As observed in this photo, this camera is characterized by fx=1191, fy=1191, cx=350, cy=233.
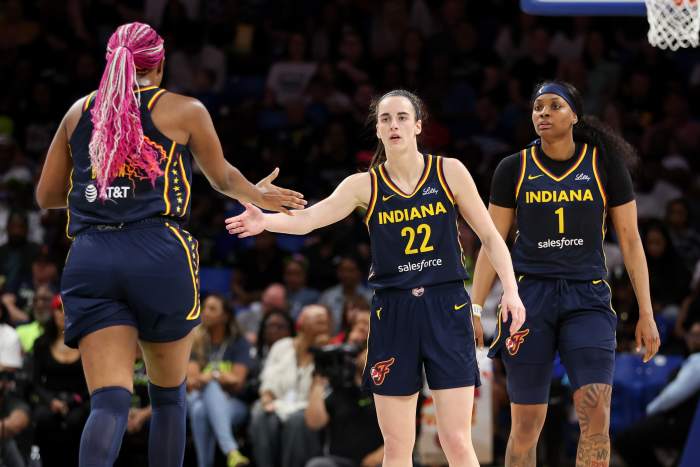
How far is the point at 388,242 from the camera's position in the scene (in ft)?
18.6

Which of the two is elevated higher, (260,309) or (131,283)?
(260,309)

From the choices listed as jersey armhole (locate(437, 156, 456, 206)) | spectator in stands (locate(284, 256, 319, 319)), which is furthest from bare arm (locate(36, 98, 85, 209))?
spectator in stands (locate(284, 256, 319, 319))

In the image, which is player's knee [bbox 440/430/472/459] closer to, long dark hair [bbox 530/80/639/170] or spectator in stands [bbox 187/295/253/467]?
long dark hair [bbox 530/80/639/170]

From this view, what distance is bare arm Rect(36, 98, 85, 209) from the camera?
17.3ft

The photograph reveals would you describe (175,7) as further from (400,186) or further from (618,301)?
(400,186)

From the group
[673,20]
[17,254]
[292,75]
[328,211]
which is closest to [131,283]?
[328,211]

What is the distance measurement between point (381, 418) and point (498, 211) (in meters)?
1.41

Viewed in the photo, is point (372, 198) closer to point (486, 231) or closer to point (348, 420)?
point (486, 231)

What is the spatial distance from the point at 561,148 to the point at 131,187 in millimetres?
2404

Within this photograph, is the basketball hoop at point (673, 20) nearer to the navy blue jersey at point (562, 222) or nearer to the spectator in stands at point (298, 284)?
the navy blue jersey at point (562, 222)

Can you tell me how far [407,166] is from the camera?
5762 mm

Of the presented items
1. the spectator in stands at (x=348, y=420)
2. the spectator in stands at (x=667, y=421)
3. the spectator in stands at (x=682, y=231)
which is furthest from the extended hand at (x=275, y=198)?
the spectator in stands at (x=682, y=231)

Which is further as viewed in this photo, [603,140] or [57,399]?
[57,399]

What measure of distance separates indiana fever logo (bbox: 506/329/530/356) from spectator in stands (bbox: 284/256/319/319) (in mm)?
5082
